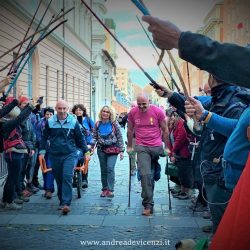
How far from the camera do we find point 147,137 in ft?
29.1

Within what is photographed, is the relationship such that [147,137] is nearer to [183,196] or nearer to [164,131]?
[164,131]

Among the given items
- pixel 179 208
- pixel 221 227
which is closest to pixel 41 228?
pixel 179 208

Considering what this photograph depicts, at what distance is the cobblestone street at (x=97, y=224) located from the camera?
645cm

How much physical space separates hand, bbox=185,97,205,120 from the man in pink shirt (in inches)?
179

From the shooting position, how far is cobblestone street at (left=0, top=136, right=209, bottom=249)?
21.2 ft

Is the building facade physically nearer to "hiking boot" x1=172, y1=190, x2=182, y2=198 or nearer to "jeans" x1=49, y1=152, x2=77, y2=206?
"jeans" x1=49, y1=152, x2=77, y2=206

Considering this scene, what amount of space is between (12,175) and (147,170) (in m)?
2.26

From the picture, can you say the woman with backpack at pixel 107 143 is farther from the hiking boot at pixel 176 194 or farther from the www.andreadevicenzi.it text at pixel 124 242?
the www.andreadevicenzi.it text at pixel 124 242

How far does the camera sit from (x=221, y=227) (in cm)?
209

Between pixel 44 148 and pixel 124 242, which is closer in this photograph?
pixel 124 242

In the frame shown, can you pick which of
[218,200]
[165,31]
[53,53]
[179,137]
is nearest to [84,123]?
[179,137]

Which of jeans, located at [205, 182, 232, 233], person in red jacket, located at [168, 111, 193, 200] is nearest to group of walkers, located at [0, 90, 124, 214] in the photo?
person in red jacket, located at [168, 111, 193, 200]

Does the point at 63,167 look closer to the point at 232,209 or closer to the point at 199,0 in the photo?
the point at 199,0

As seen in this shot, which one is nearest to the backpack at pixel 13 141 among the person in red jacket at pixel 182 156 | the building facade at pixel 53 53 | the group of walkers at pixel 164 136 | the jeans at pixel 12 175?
the group of walkers at pixel 164 136
